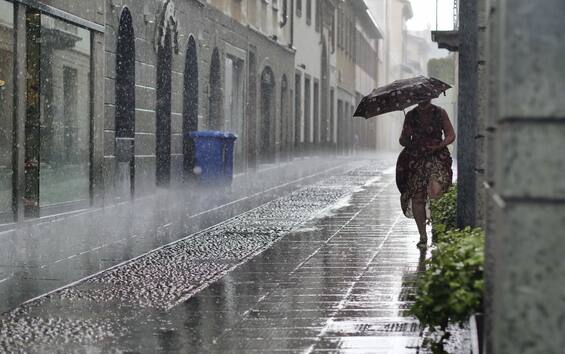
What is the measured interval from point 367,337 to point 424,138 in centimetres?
495

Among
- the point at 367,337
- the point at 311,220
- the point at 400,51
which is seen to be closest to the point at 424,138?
the point at 311,220

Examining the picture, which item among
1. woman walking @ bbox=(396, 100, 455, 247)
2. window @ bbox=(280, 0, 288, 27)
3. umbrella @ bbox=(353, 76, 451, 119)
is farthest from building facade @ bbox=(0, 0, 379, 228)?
woman walking @ bbox=(396, 100, 455, 247)

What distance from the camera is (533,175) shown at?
3416 mm

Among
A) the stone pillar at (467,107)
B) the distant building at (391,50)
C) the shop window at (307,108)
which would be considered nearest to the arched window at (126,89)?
the stone pillar at (467,107)

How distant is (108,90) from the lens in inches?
682

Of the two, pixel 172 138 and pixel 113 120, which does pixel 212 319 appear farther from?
pixel 172 138

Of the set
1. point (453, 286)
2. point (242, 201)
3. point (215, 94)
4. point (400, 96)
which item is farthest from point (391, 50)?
point (453, 286)

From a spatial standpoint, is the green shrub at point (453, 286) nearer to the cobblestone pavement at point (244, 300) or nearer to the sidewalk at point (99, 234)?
the cobblestone pavement at point (244, 300)

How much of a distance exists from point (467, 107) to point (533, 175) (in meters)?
5.70

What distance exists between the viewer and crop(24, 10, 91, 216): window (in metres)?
14.3

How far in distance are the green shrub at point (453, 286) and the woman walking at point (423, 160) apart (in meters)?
5.43

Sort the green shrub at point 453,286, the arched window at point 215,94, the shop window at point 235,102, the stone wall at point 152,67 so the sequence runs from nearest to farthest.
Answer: the green shrub at point 453,286 → the stone wall at point 152,67 → the arched window at point 215,94 → the shop window at point 235,102

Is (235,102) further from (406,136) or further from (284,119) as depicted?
(406,136)

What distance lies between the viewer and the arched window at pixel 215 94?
2470cm
